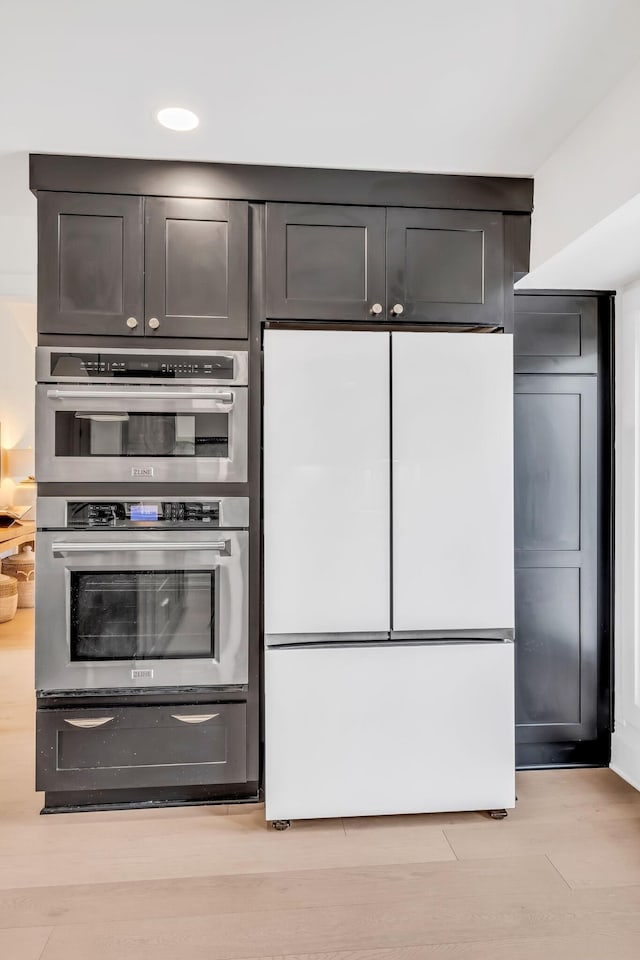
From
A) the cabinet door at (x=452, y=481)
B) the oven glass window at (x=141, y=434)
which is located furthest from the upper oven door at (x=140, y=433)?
the cabinet door at (x=452, y=481)

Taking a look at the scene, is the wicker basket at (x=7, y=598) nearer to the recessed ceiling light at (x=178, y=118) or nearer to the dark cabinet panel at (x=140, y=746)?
the dark cabinet panel at (x=140, y=746)

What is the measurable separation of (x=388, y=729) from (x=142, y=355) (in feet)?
5.37

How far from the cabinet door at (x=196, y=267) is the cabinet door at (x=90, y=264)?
0.06m

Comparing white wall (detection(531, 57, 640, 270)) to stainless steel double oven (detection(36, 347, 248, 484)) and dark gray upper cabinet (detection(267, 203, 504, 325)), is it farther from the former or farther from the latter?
stainless steel double oven (detection(36, 347, 248, 484))

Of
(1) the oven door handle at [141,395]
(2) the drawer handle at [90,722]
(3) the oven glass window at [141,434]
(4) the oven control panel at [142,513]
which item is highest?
(1) the oven door handle at [141,395]

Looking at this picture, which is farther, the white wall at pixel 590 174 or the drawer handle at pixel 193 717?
the drawer handle at pixel 193 717

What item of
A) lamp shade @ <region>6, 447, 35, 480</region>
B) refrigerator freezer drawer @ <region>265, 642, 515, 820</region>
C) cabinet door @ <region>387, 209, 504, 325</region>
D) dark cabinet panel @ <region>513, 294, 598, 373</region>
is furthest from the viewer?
lamp shade @ <region>6, 447, 35, 480</region>

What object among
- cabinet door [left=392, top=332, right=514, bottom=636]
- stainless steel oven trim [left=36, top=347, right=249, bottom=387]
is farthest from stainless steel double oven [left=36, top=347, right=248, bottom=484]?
cabinet door [left=392, top=332, right=514, bottom=636]

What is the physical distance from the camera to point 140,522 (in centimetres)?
226

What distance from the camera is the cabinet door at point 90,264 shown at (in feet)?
7.26

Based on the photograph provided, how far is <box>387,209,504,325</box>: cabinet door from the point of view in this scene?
2.34 metres

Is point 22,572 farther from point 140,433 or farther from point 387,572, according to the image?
point 387,572

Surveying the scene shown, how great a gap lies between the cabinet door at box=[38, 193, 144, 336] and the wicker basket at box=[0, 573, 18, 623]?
3.44 m

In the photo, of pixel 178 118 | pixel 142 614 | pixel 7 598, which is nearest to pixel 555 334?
pixel 178 118
